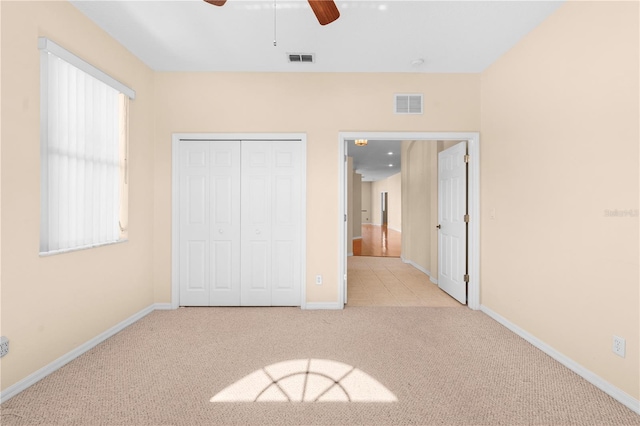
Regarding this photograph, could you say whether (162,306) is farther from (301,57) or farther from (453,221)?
(453,221)

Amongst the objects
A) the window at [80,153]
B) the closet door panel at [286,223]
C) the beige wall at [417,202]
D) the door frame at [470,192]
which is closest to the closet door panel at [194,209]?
the window at [80,153]

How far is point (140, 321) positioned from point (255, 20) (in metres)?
3.33

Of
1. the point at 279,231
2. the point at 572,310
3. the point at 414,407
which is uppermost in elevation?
the point at 279,231

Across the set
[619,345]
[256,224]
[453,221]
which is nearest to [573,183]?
[619,345]

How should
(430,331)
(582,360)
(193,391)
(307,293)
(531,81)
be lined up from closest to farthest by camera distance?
(193,391), (582,360), (531,81), (430,331), (307,293)

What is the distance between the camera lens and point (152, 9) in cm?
246

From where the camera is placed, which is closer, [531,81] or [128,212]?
[531,81]

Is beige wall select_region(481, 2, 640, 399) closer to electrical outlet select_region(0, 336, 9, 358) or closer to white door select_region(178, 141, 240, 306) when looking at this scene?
white door select_region(178, 141, 240, 306)

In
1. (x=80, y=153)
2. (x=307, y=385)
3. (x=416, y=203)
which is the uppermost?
(x=80, y=153)

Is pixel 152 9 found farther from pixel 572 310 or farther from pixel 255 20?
pixel 572 310

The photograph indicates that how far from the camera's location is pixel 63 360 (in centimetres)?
231

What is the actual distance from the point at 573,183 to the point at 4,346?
424 cm

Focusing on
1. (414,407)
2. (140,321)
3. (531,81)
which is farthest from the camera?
(140,321)

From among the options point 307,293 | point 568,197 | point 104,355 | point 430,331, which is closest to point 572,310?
point 568,197
